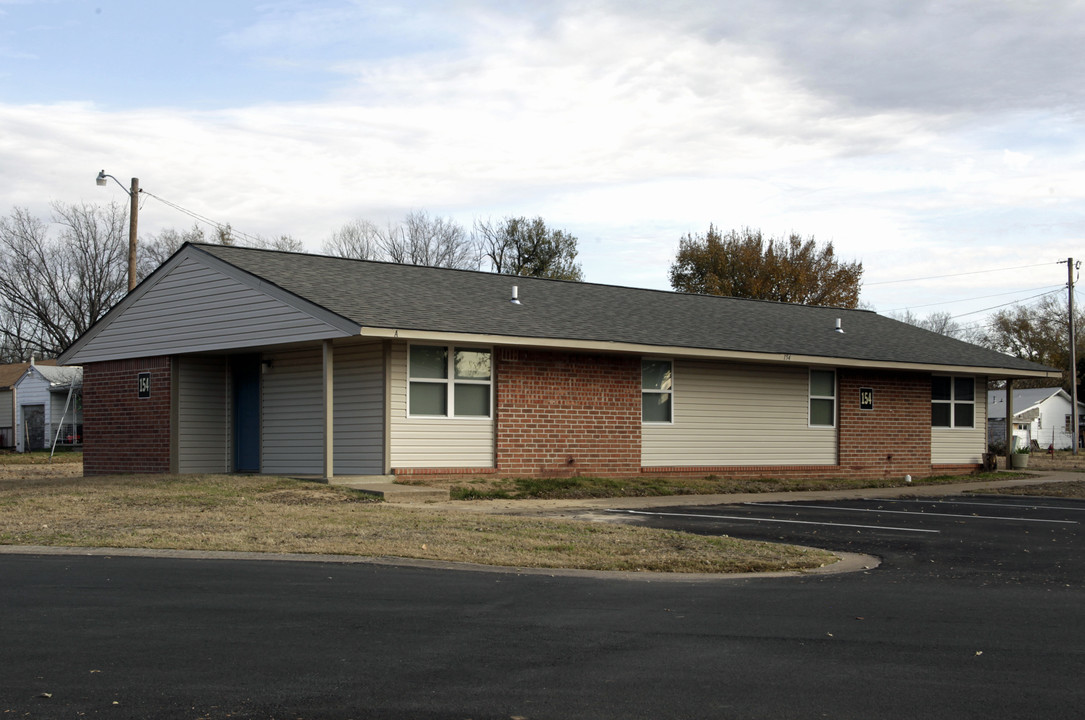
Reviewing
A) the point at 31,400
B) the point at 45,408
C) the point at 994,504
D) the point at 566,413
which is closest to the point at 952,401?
the point at 994,504

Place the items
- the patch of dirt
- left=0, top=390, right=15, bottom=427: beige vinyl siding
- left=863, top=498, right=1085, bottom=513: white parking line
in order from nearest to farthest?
1. left=863, top=498, right=1085, bottom=513: white parking line
2. the patch of dirt
3. left=0, top=390, right=15, bottom=427: beige vinyl siding

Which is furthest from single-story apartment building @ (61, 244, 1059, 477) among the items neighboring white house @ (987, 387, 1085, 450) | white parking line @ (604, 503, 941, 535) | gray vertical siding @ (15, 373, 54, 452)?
neighboring white house @ (987, 387, 1085, 450)

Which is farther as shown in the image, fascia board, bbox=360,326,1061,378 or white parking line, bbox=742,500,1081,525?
fascia board, bbox=360,326,1061,378

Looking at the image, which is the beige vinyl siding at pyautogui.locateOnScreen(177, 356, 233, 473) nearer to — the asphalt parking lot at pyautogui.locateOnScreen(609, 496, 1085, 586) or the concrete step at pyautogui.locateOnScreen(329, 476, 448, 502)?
the concrete step at pyautogui.locateOnScreen(329, 476, 448, 502)

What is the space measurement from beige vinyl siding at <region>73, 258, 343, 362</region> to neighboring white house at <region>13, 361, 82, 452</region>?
23.5 meters

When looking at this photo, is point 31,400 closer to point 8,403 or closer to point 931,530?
point 8,403

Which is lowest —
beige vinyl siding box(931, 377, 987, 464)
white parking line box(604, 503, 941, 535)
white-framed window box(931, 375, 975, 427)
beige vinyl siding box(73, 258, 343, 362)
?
white parking line box(604, 503, 941, 535)

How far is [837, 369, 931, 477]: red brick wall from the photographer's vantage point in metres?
25.7

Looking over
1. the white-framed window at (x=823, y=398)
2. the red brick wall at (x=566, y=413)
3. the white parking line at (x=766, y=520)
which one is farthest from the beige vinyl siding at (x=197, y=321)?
the white-framed window at (x=823, y=398)

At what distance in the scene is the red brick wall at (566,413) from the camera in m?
20.5

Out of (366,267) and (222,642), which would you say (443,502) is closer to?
(366,267)

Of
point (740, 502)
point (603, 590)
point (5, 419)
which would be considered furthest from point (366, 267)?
point (5, 419)

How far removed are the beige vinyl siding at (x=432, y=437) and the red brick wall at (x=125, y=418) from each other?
5891 mm

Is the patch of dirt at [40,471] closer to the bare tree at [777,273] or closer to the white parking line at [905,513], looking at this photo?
the white parking line at [905,513]
